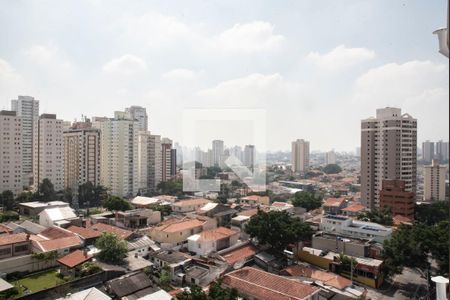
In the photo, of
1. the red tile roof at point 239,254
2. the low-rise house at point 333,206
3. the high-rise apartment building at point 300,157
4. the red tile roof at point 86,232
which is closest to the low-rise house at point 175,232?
the red tile roof at point 86,232

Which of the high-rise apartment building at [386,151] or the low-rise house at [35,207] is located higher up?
the high-rise apartment building at [386,151]

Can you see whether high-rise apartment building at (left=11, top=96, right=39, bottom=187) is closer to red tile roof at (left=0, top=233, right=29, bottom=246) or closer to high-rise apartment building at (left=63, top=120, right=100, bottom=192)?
high-rise apartment building at (left=63, top=120, right=100, bottom=192)

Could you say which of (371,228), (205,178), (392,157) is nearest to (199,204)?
(205,178)

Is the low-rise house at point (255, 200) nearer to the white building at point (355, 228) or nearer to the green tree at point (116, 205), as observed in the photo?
Result: the white building at point (355, 228)

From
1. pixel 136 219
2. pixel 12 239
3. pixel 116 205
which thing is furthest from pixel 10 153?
pixel 12 239

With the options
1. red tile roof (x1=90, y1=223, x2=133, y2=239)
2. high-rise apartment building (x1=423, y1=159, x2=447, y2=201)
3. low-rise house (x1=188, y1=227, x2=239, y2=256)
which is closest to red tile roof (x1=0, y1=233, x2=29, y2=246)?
red tile roof (x1=90, y1=223, x2=133, y2=239)
